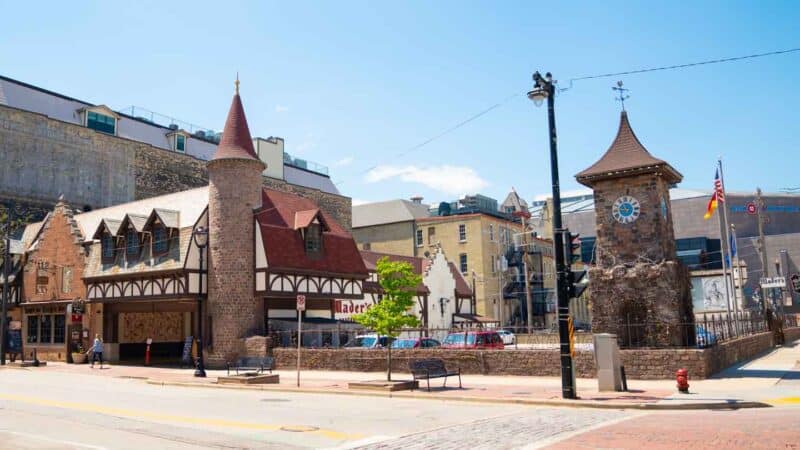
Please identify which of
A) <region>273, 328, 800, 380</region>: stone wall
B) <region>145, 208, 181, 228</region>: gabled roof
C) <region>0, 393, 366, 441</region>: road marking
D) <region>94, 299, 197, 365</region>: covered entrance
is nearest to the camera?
<region>0, 393, 366, 441</region>: road marking

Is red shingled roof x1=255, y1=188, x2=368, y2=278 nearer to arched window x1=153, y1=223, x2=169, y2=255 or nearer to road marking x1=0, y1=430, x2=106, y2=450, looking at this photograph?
arched window x1=153, y1=223, x2=169, y2=255

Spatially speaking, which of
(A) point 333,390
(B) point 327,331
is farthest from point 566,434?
(B) point 327,331

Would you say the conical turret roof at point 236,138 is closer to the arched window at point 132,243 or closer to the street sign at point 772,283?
the arched window at point 132,243

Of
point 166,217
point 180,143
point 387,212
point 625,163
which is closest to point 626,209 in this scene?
point 625,163

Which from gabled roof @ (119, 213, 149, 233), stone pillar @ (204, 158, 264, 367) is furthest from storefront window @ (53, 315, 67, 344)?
stone pillar @ (204, 158, 264, 367)

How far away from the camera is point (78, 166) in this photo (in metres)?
47.0

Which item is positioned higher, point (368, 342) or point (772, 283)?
point (772, 283)

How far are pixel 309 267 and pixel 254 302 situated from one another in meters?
3.64

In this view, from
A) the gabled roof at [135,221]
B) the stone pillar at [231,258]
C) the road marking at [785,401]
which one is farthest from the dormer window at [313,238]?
the road marking at [785,401]

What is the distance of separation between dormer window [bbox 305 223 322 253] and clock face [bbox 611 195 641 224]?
17.1 metres

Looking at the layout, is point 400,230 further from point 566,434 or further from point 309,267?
point 566,434

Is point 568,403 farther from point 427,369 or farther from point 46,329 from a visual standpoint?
point 46,329

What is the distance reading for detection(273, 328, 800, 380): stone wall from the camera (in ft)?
67.8

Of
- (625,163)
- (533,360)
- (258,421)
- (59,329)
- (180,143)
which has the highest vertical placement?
(180,143)
